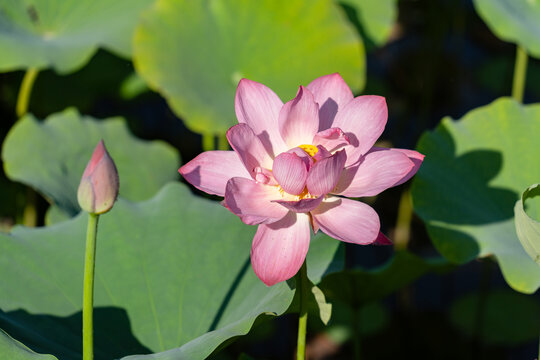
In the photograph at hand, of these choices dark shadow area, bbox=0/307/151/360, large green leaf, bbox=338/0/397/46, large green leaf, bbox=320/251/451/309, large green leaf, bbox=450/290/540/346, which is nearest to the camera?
dark shadow area, bbox=0/307/151/360

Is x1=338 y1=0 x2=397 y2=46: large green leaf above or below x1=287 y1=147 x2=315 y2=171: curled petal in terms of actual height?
below

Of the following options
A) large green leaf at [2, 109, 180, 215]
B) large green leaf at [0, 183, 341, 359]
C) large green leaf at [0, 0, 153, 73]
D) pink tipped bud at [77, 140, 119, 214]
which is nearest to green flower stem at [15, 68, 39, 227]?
large green leaf at [0, 0, 153, 73]

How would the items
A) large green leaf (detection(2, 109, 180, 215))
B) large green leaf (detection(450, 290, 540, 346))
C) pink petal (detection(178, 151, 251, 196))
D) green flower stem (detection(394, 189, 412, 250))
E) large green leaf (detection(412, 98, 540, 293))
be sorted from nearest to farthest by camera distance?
1. pink petal (detection(178, 151, 251, 196))
2. large green leaf (detection(412, 98, 540, 293))
3. large green leaf (detection(2, 109, 180, 215))
4. large green leaf (detection(450, 290, 540, 346))
5. green flower stem (detection(394, 189, 412, 250))

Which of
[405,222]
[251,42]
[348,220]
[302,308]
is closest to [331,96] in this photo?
[348,220]

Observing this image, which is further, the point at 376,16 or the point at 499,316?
the point at 499,316

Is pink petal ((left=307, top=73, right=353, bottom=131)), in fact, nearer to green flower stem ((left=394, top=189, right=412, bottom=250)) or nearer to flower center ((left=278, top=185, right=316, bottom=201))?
flower center ((left=278, top=185, right=316, bottom=201))

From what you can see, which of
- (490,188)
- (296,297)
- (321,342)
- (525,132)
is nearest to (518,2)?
(525,132)

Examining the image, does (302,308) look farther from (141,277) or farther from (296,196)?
(141,277)
